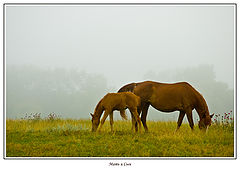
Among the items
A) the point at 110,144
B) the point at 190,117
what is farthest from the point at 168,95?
the point at 110,144

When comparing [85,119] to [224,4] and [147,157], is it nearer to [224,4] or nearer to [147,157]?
[147,157]

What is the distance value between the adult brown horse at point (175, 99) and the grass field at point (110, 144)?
93 cm

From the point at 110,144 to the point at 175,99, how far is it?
3.79m

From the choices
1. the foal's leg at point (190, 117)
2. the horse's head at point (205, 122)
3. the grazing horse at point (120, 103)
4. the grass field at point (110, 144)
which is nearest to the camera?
the grass field at point (110, 144)

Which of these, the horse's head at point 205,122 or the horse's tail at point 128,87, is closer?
the horse's head at point 205,122

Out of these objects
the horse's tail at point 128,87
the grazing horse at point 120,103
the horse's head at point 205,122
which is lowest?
the horse's head at point 205,122

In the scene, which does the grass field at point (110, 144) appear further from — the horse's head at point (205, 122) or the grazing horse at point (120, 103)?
the grazing horse at point (120, 103)

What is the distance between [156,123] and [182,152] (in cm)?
522

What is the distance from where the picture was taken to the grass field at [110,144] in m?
7.83

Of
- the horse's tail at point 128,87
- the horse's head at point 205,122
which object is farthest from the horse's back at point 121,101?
the horse's head at point 205,122

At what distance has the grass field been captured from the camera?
7.83 m

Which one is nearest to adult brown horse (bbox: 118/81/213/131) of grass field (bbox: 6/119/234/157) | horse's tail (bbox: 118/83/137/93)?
horse's tail (bbox: 118/83/137/93)

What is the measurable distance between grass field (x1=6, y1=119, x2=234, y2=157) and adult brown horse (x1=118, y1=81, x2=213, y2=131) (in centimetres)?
93

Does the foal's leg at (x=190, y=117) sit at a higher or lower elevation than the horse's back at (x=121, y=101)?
lower
